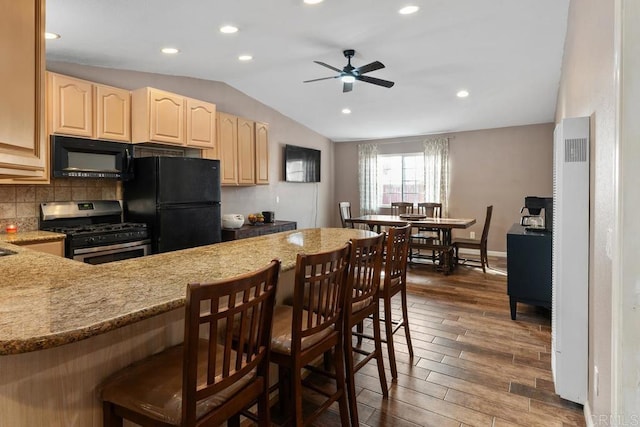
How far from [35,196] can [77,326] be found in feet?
10.3

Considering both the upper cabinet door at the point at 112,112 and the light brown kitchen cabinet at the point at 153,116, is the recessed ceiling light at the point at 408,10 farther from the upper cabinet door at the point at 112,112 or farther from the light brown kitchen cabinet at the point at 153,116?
the upper cabinet door at the point at 112,112

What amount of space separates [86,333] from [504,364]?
269 cm

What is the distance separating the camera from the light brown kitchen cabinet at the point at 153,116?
3.69 metres

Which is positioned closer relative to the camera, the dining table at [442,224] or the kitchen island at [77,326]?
the kitchen island at [77,326]

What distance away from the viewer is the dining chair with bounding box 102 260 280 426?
961 mm

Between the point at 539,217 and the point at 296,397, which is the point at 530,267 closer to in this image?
the point at 539,217

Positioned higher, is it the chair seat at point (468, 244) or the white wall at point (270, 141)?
the white wall at point (270, 141)

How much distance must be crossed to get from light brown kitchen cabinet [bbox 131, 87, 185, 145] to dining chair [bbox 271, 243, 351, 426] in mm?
2772

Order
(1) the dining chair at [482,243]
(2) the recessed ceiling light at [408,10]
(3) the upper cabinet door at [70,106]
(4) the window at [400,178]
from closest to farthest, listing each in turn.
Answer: (2) the recessed ceiling light at [408,10] → (3) the upper cabinet door at [70,106] → (1) the dining chair at [482,243] → (4) the window at [400,178]

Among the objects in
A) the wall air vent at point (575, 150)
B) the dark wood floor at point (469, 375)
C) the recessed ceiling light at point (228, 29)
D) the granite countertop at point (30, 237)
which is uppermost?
the recessed ceiling light at point (228, 29)

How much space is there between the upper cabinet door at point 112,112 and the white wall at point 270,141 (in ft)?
1.07

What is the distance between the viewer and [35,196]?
3299mm

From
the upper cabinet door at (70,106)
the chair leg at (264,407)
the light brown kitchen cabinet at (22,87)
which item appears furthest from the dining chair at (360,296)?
the upper cabinet door at (70,106)

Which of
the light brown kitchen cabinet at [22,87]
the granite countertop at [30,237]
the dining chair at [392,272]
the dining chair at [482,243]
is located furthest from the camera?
the dining chair at [482,243]
